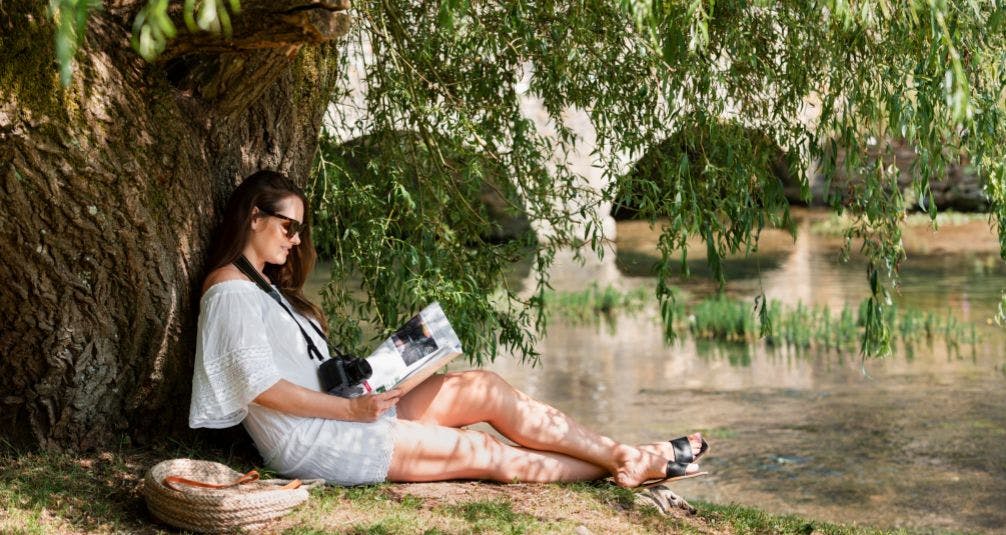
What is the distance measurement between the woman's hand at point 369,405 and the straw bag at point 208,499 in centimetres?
34

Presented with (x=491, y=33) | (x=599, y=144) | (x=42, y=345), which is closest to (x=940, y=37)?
(x=599, y=144)

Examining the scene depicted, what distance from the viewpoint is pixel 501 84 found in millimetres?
6211

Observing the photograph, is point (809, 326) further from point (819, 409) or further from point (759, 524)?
point (759, 524)

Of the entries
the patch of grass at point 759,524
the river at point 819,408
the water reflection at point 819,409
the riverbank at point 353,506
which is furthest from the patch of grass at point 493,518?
the water reflection at point 819,409

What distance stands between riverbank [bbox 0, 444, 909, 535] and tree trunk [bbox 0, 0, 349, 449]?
0.16 metres

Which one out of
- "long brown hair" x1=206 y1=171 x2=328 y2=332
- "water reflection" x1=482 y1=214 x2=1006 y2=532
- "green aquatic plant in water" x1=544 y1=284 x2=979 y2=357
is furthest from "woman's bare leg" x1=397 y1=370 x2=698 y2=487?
"green aquatic plant in water" x1=544 y1=284 x2=979 y2=357

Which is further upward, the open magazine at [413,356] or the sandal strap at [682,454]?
the open magazine at [413,356]

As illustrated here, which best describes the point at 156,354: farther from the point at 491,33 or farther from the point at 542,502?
the point at 491,33

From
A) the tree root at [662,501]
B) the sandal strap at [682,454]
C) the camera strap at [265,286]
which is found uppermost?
the camera strap at [265,286]

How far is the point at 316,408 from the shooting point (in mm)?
4031

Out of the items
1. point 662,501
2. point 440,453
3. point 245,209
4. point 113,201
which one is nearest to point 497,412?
point 440,453

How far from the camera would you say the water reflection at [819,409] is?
23.8ft

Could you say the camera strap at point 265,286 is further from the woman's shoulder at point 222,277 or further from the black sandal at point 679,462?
the black sandal at point 679,462

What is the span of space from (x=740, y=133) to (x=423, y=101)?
5.38 ft
